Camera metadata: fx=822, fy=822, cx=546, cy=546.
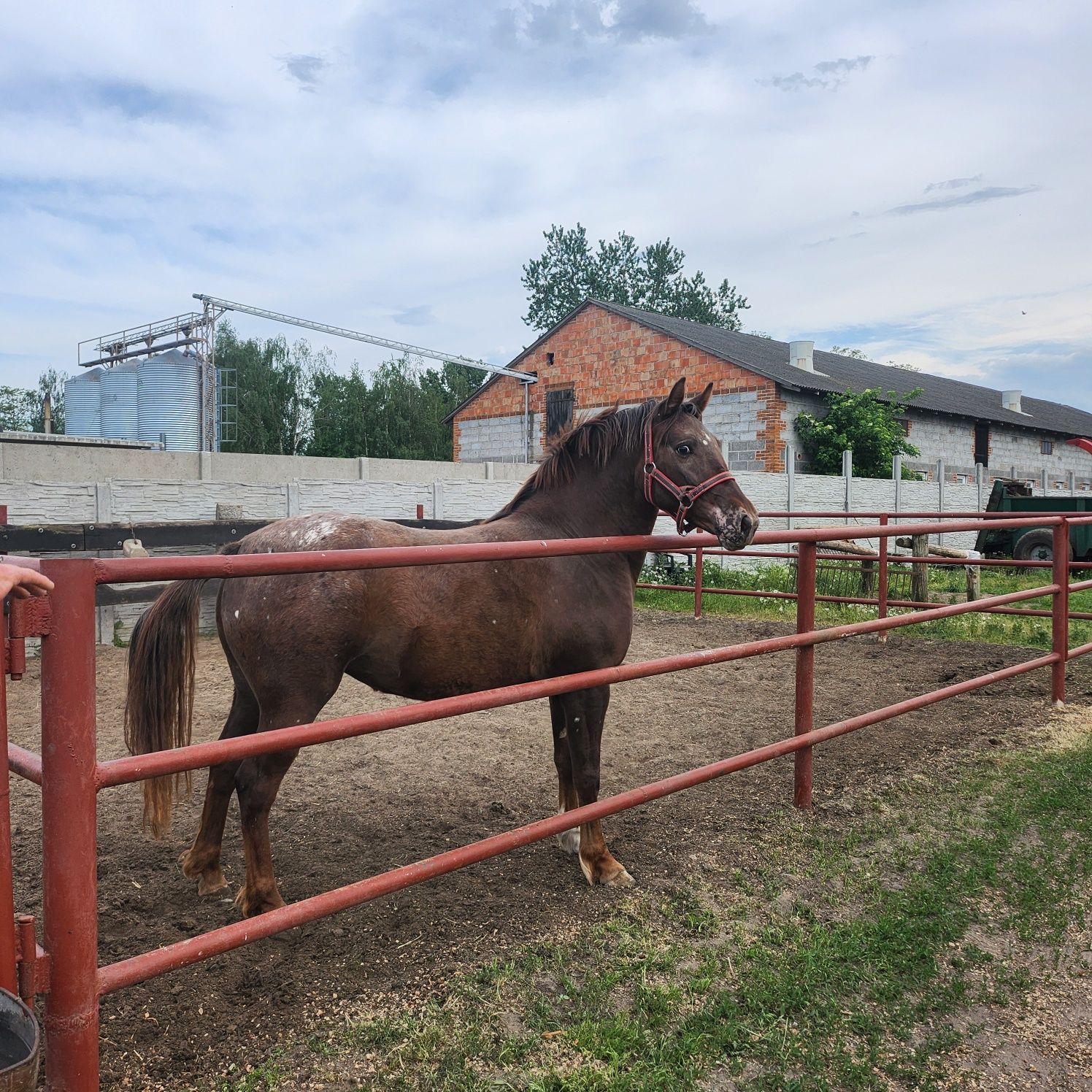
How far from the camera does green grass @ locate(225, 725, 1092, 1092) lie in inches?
79.8

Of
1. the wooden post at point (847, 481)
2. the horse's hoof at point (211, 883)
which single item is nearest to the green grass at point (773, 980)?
the horse's hoof at point (211, 883)

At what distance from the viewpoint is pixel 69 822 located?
1.60 meters

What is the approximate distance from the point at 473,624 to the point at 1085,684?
5537 millimetres

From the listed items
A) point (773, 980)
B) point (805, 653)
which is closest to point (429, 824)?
point (773, 980)

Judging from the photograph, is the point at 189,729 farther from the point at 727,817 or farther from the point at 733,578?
the point at 733,578

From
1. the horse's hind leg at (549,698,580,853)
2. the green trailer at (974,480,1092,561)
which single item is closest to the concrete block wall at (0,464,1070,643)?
the horse's hind leg at (549,698,580,853)

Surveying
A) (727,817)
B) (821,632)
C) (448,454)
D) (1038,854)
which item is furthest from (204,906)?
(448,454)

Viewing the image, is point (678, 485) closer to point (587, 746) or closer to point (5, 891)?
point (587, 746)

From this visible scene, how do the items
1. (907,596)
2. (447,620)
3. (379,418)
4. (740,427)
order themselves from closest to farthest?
(447,620) < (907,596) < (740,427) < (379,418)

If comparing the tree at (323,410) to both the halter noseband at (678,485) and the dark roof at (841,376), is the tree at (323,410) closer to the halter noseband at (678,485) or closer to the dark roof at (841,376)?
the dark roof at (841,376)

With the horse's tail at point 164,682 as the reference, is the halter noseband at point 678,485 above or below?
above

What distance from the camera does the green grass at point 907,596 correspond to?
851 centimetres

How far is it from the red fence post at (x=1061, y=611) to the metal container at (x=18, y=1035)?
19.5ft

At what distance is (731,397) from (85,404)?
21979mm
